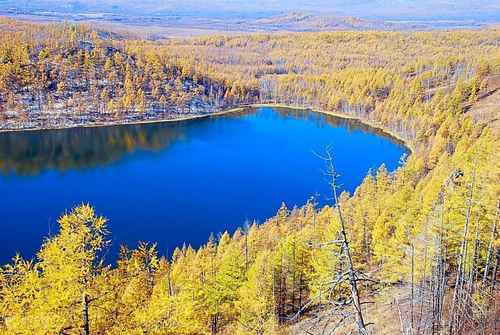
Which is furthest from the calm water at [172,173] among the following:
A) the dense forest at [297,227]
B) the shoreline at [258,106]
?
the dense forest at [297,227]

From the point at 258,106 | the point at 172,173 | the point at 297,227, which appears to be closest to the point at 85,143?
the point at 172,173

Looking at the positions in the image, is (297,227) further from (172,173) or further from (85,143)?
(85,143)

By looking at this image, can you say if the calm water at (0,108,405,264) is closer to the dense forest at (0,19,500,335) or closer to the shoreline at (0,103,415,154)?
the shoreline at (0,103,415,154)

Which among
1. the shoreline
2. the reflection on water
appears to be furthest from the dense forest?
the reflection on water

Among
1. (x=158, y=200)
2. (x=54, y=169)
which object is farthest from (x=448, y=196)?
(x=54, y=169)

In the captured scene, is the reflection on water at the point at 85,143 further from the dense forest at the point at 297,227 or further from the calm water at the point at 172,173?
the dense forest at the point at 297,227

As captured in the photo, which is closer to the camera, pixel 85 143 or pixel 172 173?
pixel 172 173

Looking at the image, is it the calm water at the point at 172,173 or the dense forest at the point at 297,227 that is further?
the calm water at the point at 172,173
